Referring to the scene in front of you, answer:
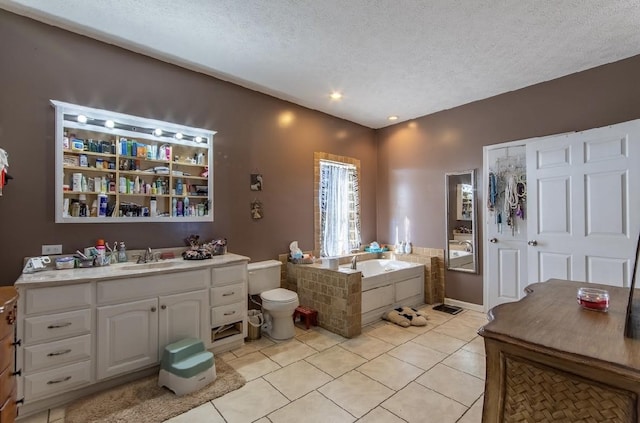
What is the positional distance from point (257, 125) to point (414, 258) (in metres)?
3.00

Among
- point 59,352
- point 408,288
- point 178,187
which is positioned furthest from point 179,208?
point 408,288

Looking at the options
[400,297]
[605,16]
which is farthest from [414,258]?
[605,16]

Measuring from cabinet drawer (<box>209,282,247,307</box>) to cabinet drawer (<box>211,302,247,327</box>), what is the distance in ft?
0.15

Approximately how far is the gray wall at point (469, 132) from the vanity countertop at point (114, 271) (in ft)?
9.65

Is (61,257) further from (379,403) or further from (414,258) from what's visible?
(414,258)

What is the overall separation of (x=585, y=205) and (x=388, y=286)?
88.4 inches

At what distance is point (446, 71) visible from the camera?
126 inches

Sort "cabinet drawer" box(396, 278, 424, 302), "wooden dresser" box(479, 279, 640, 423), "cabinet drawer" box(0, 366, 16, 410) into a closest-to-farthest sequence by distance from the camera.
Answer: "wooden dresser" box(479, 279, 640, 423)
"cabinet drawer" box(0, 366, 16, 410)
"cabinet drawer" box(396, 278, 424, 302)

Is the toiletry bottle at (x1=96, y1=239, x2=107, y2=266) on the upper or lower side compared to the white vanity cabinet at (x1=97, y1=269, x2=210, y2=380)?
upper

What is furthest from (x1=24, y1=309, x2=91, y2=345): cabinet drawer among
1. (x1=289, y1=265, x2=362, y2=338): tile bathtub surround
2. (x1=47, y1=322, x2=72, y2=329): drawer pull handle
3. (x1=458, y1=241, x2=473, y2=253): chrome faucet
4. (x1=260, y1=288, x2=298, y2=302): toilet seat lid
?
(x1=458, y1=241, x2=473, y2=253): chrome faucet

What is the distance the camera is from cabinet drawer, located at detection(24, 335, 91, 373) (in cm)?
194

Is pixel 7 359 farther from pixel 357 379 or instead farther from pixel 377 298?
pixel 377 298

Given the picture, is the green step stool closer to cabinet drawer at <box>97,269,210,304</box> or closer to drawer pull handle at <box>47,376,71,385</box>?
cabinet drawer at <box>97,269,210,304</box>

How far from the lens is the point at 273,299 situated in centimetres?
307
